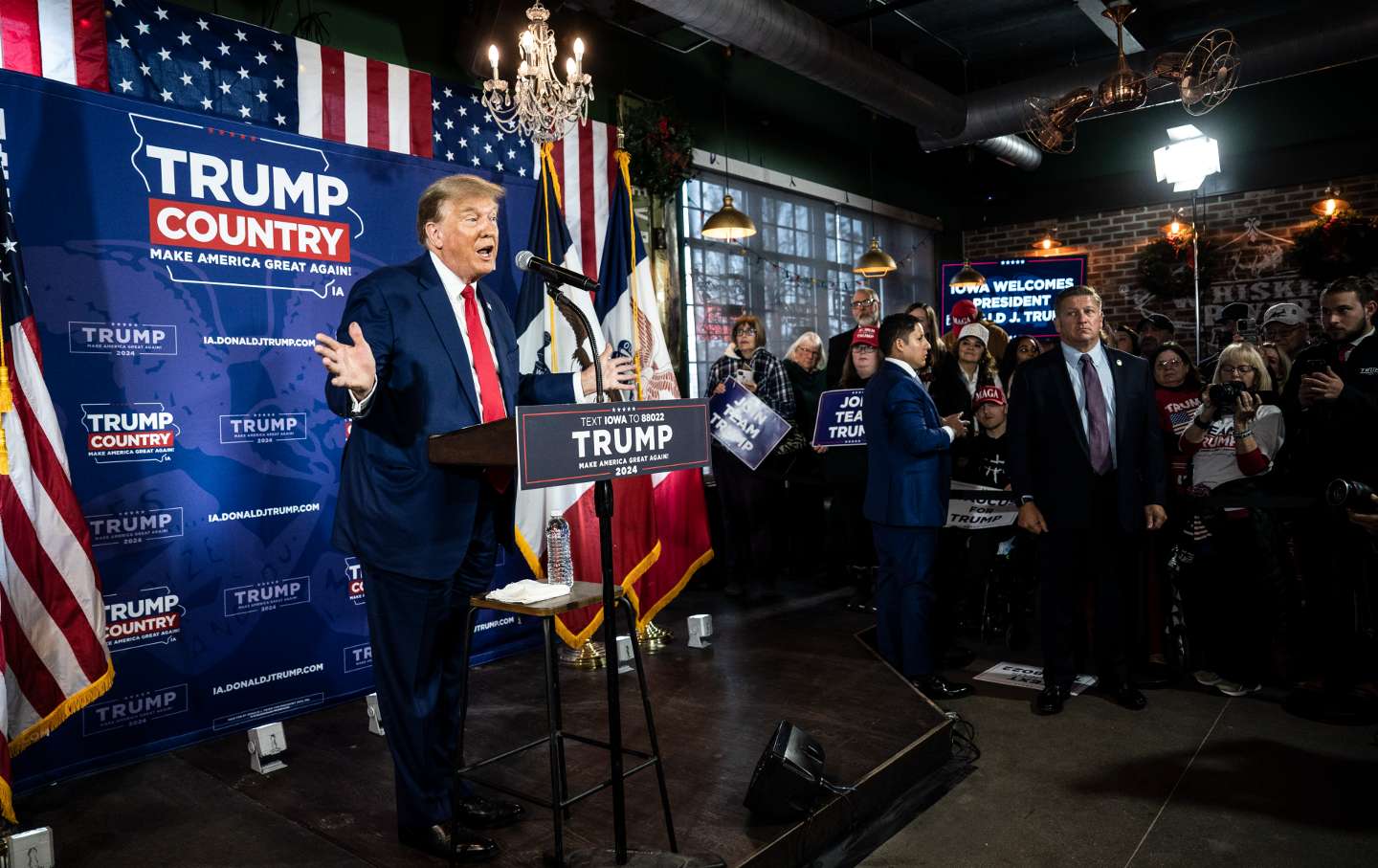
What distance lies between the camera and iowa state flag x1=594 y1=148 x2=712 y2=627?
14.6 ft

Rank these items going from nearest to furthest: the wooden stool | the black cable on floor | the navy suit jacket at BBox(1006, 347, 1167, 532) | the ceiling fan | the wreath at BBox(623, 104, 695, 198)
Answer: the wooden stool → the black cable on floor → the navy suit jacket at BBox(1006, 347, 1167, 532) → the ceiling fan → the wreath at BBox(623, 104, 695, 198)

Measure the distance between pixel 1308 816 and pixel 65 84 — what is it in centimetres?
462

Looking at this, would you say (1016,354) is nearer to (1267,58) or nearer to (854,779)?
(1267,58)

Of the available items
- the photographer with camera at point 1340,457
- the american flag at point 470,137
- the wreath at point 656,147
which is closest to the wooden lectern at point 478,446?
the american flag at point 470,137

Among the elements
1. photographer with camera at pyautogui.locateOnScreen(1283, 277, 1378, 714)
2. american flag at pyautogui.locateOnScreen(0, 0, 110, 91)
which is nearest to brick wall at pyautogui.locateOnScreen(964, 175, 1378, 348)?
photographer with camera at pyautogui.locateOnScreen(1283, 277, 1378, 714)

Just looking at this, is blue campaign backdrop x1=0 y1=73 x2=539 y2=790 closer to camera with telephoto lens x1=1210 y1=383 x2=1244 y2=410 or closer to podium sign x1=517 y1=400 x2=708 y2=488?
podium sign x1=517 y1=400 x2=708 y2=488

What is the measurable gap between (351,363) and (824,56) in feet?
15.4

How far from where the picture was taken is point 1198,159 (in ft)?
28.4

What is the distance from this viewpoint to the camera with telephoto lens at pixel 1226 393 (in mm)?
3547

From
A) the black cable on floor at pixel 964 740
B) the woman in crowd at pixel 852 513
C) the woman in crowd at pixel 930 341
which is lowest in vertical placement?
the black cable on floor at pixel 964 740

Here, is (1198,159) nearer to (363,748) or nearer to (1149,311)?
(1149,311)

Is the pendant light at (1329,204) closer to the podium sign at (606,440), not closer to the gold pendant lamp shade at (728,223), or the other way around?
the gold pendant lamp shade at (728,223)

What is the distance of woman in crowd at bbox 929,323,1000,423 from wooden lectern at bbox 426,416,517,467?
3.56 meters

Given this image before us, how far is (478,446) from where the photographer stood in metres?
1.92
